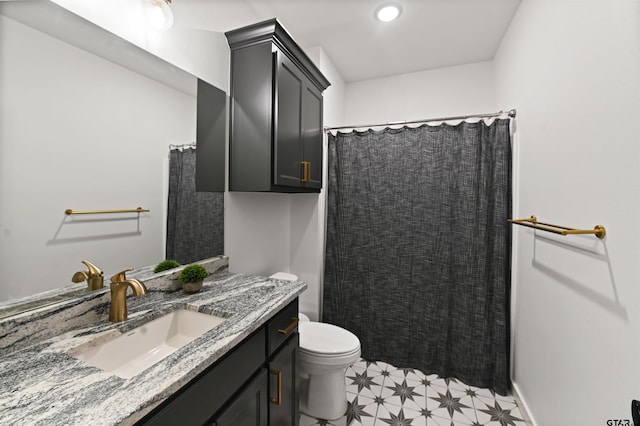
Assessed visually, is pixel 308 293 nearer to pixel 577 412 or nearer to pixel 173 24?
pixel 577 412

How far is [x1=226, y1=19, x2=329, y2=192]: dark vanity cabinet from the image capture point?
149cm

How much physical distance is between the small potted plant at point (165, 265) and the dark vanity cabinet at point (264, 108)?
51 centimetres

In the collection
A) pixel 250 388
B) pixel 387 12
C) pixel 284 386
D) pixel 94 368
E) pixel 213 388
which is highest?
pixel 387 12

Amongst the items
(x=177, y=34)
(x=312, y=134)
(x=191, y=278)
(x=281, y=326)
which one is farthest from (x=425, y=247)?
(x=177, y=34)

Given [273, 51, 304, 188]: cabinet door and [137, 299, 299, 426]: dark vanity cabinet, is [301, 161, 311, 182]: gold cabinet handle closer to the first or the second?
[273, 51, 304, 188]: cabinet door

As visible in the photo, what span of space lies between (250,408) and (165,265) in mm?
729

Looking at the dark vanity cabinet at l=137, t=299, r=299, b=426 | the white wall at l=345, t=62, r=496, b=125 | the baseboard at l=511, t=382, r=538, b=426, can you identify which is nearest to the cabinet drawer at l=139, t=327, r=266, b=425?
the dark vanity cabinet at l=137, t=299, r=299, b=426

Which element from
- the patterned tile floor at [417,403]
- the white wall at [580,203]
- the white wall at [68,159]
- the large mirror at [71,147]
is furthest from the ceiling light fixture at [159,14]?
the patterned tile floor at [417,403]

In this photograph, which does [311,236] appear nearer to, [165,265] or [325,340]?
[325,340]

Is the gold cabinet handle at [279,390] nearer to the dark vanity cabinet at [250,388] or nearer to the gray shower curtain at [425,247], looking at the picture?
the dark vanity cabinet at [250,388]

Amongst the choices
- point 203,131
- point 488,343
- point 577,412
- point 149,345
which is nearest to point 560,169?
point 577,412

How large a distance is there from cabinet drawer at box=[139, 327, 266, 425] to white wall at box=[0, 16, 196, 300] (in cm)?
60

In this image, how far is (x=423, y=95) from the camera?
259cm

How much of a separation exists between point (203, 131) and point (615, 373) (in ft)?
6.33
